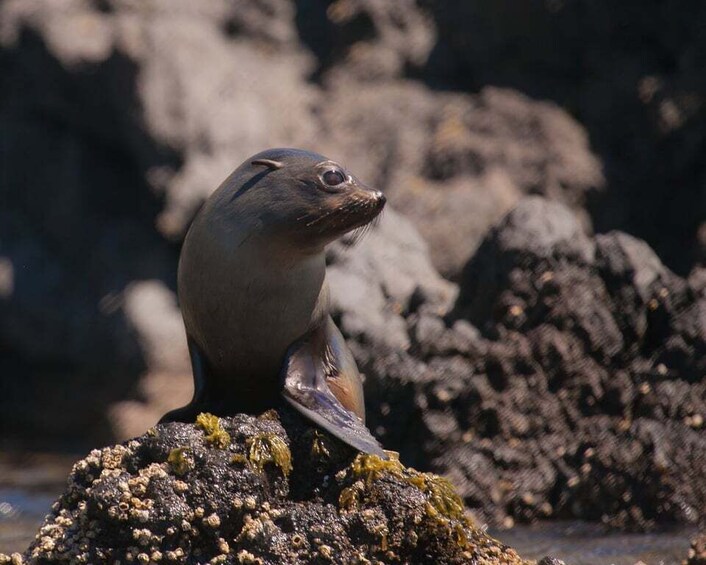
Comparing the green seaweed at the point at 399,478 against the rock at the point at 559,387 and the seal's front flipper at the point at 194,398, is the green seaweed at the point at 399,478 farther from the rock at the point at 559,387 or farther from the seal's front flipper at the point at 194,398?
the rock at the point at 559,387

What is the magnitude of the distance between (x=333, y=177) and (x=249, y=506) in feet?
4.56

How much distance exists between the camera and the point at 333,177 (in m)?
5.05

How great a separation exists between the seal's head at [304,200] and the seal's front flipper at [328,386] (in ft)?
1.39

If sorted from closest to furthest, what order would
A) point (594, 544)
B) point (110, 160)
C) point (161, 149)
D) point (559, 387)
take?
point (594, 544)
point (559, 387)
point (161, 149)
point (110, 160)

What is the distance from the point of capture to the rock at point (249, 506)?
171 inches

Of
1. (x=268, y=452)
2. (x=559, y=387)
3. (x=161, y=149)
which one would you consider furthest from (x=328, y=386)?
(x=161, y=149)

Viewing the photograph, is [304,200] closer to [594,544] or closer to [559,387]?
[594,544]

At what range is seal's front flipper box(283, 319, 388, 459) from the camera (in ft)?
15.2

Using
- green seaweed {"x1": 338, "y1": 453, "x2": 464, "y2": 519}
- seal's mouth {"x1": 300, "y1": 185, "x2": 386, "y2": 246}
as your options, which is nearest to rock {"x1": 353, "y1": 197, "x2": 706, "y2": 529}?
seal's mouth {"x1": 300, "y1": 185, "x2": 386, "y2": 246}

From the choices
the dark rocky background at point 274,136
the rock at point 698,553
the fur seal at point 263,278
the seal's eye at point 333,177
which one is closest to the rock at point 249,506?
the fur seal at point 263,278

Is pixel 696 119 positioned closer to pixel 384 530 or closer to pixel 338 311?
pixel 338 311

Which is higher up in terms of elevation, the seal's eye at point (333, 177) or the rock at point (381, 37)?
the rock at point (381, 37)

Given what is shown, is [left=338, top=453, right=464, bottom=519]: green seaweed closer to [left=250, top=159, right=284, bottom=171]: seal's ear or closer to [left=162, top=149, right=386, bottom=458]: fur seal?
[left=162, top=149, right=386, bottom=458]: fur seal

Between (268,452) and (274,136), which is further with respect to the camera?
(274,136)
